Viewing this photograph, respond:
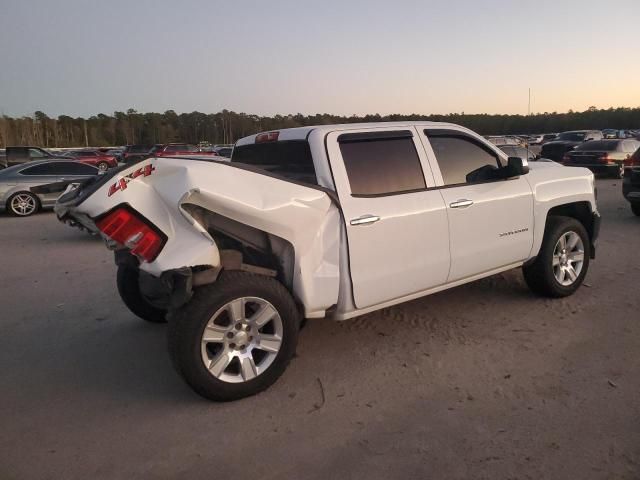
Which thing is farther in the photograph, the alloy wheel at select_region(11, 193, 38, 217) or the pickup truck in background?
the pickup truck in background

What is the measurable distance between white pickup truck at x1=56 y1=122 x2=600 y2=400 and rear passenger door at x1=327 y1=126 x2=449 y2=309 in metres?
0.01

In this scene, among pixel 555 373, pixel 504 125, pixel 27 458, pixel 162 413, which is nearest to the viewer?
pixel 27 458

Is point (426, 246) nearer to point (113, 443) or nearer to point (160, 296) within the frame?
point (160, 296)

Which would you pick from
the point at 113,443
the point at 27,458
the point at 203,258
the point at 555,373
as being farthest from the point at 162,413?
the point at 555,373

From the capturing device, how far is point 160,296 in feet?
12.6

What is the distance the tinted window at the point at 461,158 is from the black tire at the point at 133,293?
9.50 ft

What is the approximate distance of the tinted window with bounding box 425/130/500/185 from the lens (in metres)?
4.26

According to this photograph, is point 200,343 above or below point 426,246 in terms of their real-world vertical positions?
below

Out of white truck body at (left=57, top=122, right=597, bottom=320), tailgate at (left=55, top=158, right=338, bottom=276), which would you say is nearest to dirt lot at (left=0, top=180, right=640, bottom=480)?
white truck body at (left=57, top=122, right=597, bottom=320)

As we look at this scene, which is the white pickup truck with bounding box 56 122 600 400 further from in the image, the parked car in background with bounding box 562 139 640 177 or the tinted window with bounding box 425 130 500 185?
the parked car in background with bounding box 562 139 640 177

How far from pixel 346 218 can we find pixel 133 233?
1.44 meters

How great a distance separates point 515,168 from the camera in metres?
4.42

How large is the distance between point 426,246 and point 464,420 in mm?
1419

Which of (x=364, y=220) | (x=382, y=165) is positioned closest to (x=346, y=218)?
(x=364, y=220)
